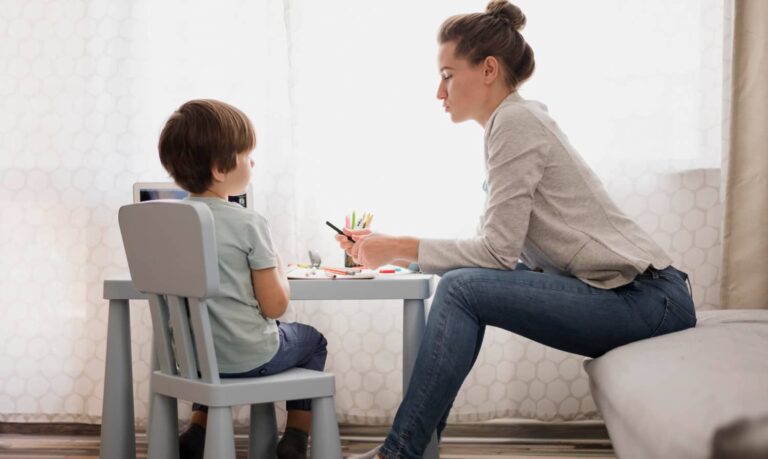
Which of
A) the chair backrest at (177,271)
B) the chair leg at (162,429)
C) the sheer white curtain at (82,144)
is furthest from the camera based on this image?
the sheer white curtain at (82,144)

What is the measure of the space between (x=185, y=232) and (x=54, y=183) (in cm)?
140

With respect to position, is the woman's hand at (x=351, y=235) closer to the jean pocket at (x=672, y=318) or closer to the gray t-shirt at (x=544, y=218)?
the gray t-shirt at (x=544, y=218)

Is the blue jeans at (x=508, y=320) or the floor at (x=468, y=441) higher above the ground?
the blue jeans at (x=508, y=320)

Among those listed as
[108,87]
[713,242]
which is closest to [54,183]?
[108,87]

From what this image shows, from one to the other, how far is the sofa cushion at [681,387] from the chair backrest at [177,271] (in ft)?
2.45

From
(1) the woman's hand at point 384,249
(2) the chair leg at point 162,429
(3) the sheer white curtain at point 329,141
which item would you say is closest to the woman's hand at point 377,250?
(1) the woman's hand at point 384,249

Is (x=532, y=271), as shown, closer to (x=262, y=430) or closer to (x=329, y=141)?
(x=262, y=430)

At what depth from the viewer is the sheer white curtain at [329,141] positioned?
253 cm

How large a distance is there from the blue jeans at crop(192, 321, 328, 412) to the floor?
2.14 ft

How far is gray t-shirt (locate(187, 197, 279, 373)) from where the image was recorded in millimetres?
1642

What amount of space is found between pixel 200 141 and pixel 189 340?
405mm

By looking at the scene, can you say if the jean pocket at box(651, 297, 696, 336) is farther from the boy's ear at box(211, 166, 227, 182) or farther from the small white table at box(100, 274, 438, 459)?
the boy's ear at box(211, 166, 227, 182)

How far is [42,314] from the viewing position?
2711 mm

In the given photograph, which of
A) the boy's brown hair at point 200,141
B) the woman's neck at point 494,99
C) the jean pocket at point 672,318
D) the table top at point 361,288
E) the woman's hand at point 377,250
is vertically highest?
the woman's neck at point 494,99
